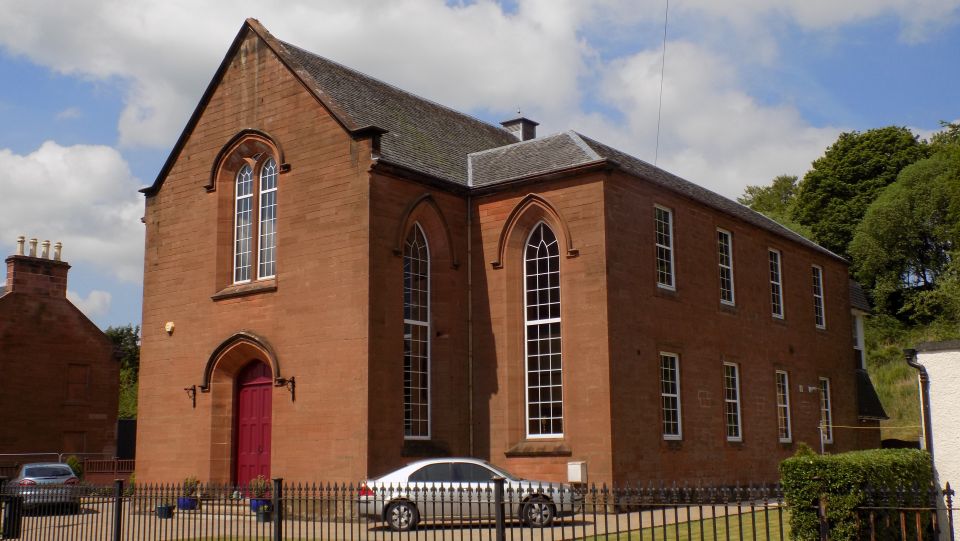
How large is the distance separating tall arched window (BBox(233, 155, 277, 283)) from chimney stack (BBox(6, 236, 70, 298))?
697 inches

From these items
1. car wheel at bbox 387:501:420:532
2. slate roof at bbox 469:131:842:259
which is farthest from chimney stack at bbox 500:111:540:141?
car wheel at bbox 387:501:420:532

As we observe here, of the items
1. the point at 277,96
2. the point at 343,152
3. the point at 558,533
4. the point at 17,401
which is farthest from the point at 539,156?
the point at 17,401

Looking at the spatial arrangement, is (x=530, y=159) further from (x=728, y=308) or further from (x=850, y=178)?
(x=850, y=178)

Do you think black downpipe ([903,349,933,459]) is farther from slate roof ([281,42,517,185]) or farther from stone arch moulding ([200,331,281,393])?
stone arch moulding ([200,331,281,393])

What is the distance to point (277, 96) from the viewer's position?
75.0 ft

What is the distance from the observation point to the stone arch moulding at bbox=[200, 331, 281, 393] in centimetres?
2139

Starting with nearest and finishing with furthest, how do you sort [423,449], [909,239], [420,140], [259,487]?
1. [259,487]
2. [423,449]
3. [420,140]
4. [909,239]

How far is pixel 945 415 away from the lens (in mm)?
11883

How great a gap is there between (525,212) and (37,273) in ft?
78.1

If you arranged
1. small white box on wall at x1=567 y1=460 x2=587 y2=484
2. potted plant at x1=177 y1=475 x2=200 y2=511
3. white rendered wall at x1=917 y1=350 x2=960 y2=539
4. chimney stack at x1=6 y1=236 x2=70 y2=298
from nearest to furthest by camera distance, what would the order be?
white rendered wall at x1=917 y1=350 x2=960 y2=539 → small white box on wall at x1=567 y1=460 x2=587 y2=484 → potted plant at x1=177 y1=475 x2=200 y2=511 → chimney stack at x1=6 y1=236 x2=70 y2=298

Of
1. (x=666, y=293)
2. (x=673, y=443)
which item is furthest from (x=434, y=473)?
(x=666, y=293)

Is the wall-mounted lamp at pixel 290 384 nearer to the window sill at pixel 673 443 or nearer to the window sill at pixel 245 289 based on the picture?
the window sill at pixel 245 289

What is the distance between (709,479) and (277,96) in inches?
551

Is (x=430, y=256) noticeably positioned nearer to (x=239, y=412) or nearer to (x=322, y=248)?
(x=322, y=248)
